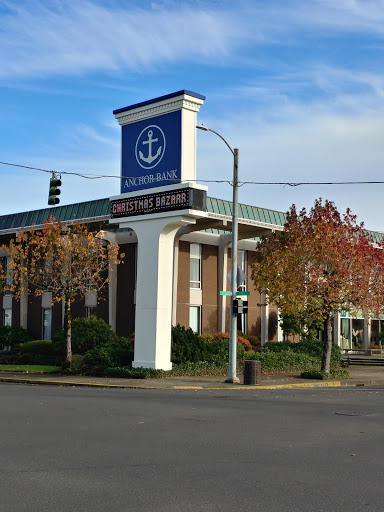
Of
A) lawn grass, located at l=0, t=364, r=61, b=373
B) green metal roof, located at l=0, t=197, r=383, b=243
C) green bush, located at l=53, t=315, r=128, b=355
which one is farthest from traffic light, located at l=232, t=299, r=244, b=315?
green metal roof, located at l=0, t=197, r=383, b=243

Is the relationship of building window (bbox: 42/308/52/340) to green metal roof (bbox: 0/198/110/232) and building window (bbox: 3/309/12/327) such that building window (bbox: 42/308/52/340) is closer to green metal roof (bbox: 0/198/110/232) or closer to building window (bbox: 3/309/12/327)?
building window (bbox: 3/309/12/327)

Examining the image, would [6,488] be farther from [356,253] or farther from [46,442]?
[356,253]

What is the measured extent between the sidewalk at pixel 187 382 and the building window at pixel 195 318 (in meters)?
11.6

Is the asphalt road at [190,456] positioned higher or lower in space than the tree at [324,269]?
lower

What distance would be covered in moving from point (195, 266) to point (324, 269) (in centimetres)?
1358

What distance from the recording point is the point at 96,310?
4125 cm

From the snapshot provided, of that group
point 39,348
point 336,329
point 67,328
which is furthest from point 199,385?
point 336,329

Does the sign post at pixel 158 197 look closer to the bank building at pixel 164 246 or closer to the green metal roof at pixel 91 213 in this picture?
the bank building at pixel 164 246

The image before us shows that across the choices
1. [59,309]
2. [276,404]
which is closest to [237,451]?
[276,404]

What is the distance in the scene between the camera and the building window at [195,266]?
1610 inches

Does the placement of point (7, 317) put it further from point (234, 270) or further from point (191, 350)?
point (234, 270)

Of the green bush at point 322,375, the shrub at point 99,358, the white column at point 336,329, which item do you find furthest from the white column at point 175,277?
the white column at point 336,329

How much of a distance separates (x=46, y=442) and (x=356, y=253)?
19.2 m

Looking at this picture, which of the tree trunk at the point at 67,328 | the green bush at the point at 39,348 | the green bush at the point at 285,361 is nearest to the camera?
the tree trunk at the point at 67,328
